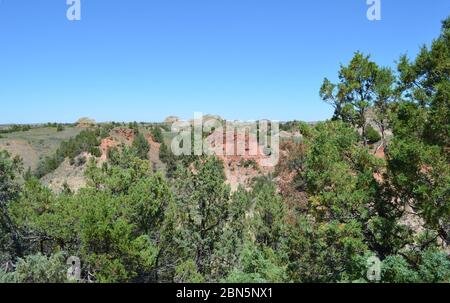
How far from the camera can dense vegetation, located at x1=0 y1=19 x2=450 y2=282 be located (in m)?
12.2

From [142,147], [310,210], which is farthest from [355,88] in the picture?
[142,147]

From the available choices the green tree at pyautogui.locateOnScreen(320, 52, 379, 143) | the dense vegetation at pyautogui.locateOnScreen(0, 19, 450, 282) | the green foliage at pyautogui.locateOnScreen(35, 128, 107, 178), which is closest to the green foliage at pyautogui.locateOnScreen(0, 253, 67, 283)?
the dense vegetation at pyautogui.locateOnScreen(0, 19, 450, 282)

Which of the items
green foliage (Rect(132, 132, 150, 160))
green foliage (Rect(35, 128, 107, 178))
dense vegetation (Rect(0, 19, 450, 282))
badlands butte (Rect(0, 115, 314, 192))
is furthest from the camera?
green foliage (Rect(132, 132, 150, 160))

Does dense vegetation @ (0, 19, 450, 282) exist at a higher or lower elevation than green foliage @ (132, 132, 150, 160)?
lower

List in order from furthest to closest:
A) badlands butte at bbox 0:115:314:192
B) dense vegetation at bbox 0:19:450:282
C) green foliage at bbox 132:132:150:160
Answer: green foliage at bbox 132:132:150:160, badlands butte at bbox 0:115:314:192, dense vegetation at bbox 0:19:450:282

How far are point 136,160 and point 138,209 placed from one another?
3.86m

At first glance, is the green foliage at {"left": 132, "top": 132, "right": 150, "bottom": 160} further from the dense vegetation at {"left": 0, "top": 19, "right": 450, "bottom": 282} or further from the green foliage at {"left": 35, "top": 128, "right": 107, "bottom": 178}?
the dense vegetation at {"left": 0, "top": 19, "right": 450, "bottom": 282}

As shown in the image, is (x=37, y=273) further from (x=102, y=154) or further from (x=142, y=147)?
(x=102, y=154)

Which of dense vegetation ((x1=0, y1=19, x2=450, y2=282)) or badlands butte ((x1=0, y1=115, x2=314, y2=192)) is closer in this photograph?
dense vegetation ((x1=0, y1=19, x2=450, y2=282))

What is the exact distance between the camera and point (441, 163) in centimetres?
1159

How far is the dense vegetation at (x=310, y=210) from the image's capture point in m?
12.2

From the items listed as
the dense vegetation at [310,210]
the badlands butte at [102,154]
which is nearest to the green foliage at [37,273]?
the dense vegetation at [310,210]

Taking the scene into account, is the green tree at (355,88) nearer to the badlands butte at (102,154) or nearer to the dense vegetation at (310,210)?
the dense vegetation at (310,210)
